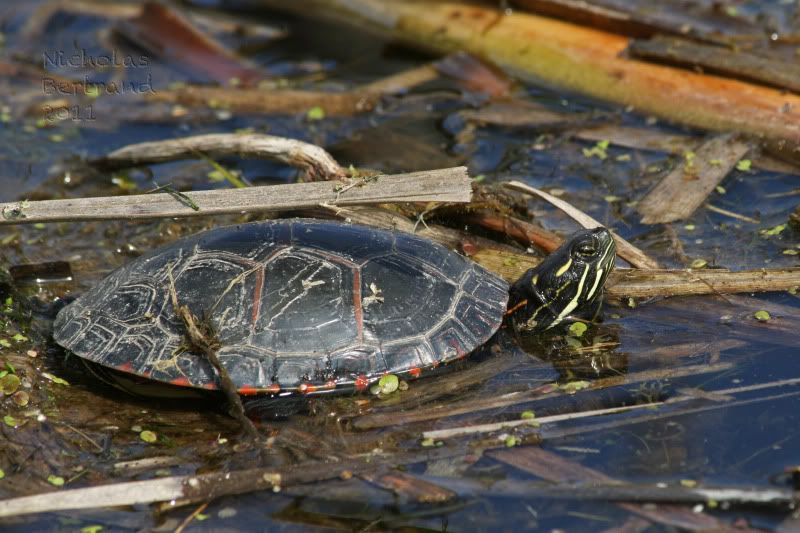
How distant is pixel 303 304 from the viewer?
17.1 feet

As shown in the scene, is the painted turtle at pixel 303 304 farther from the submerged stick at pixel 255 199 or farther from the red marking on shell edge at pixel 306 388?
the submerged stick at pixel 255 199

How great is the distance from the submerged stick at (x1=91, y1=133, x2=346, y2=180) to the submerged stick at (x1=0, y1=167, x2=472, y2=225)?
90 centimetres

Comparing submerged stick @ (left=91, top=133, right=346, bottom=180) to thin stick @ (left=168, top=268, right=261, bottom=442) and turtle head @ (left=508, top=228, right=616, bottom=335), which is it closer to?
turtle head @ (left=508, top=228, right=616, bottom=335)

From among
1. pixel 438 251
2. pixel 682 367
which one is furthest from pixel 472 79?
pixel 682 367

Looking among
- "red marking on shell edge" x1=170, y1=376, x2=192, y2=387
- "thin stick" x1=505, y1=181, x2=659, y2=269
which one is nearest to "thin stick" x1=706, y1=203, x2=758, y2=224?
"thin stick" x1=505, y1=181, x2=659, y2=269

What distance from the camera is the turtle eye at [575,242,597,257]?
18.2 feet

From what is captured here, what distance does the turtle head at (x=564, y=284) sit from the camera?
18.3ft

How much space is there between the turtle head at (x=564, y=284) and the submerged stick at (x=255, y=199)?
0.78 m

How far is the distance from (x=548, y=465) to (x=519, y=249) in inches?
88.7

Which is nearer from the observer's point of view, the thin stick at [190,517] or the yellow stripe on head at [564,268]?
the thin stick at [190,517]

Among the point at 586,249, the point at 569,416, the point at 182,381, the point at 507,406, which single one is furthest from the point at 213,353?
the point at 586,249

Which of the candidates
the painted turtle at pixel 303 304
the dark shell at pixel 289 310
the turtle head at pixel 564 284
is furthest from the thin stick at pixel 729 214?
the dark shell at pixel 289 310

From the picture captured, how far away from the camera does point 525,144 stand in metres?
8.41

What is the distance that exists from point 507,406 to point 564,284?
3.28 ft
